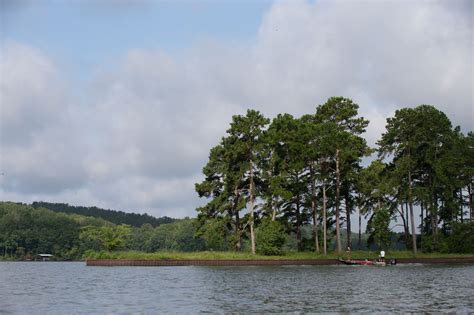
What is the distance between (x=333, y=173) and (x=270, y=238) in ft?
49.6

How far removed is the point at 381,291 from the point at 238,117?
52.0 metres

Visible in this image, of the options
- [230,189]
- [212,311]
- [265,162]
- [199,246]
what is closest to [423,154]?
[265,162]

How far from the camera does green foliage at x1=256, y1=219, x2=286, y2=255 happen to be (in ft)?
277

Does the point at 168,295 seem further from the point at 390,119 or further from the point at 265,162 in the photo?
the point at 390,119

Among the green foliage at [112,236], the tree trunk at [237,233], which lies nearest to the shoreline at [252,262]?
the tree trunk at [237,233]

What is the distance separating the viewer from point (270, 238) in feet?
277

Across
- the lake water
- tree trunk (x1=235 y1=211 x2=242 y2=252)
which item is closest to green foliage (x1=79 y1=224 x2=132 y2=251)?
tree trunk (x1=235 y1=211 x2=242 y2=252)

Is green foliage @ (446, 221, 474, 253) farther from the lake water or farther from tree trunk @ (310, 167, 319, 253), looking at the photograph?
the lake water

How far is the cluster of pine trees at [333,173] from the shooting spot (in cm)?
8650

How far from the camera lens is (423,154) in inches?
3533

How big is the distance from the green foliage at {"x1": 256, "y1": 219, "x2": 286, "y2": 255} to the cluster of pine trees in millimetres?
144

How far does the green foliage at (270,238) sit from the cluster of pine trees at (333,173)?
0.47 ft

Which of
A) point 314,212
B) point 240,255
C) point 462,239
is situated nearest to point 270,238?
point 240,255

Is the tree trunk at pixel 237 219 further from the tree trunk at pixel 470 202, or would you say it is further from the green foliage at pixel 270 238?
the tree trunk at pixel 470 202
